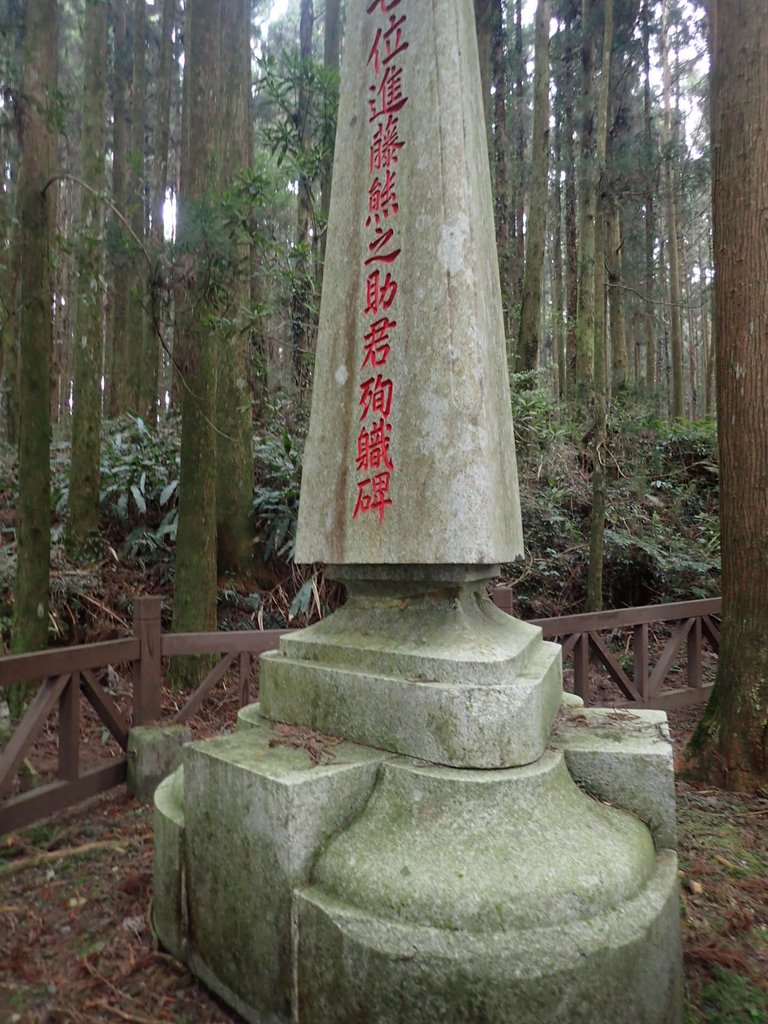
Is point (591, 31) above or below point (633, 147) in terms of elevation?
above

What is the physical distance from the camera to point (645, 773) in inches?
105

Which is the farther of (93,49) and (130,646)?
(93,49)

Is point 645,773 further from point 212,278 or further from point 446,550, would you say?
point 212,278

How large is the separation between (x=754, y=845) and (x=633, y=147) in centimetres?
956

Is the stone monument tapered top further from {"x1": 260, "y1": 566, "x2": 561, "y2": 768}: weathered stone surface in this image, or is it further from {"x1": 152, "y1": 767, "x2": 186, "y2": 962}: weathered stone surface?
{"x1": 152, "y1": 767, "x2": 186, "y2": 962}: weathered stone surface

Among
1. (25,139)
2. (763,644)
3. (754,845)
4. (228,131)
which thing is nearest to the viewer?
(754,845)

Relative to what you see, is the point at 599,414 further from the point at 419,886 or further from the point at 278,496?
the point at 419,886

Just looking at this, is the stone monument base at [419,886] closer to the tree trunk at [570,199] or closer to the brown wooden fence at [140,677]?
the brown wooden fence at [140,677]

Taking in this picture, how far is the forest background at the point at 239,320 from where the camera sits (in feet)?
19.1

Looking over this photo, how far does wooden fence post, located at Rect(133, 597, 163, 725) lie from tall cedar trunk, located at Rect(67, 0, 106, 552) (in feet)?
11.7

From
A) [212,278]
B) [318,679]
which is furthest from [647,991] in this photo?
[212,278]

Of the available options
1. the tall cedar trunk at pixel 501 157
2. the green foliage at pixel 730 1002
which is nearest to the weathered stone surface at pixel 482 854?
the green foliage at pixel 730 1002

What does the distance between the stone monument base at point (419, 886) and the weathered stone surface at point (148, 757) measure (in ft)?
6.71

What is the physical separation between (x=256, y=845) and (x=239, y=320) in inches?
233
